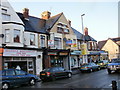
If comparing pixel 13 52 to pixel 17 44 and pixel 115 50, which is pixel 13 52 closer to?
pixel 17 44

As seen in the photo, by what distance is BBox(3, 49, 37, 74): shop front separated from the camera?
1811 centimetres

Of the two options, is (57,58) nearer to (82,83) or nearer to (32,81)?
(32,81)

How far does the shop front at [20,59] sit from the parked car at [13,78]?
18.4 ft

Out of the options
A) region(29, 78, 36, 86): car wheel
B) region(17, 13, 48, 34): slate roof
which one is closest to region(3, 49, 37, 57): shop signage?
region(17, 13, 48, 34): slate roof

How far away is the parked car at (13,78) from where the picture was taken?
38.7 ft

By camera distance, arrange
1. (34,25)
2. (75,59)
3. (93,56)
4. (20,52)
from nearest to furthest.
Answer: (20,52)
(34,25)
(75,59)
(93,56)

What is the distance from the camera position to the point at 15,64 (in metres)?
19.3

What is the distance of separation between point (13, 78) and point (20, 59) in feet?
25.4

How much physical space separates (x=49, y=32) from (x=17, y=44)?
6654 millimetres

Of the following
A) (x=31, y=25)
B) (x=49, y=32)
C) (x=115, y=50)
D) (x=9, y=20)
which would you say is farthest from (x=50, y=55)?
(x=115, y=50)

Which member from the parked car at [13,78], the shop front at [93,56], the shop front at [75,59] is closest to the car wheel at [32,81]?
the parked car at [13,78]

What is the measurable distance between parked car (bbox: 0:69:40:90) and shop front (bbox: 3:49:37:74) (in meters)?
5.61

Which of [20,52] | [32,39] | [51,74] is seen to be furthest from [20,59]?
[51,74]

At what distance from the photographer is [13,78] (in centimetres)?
1227
